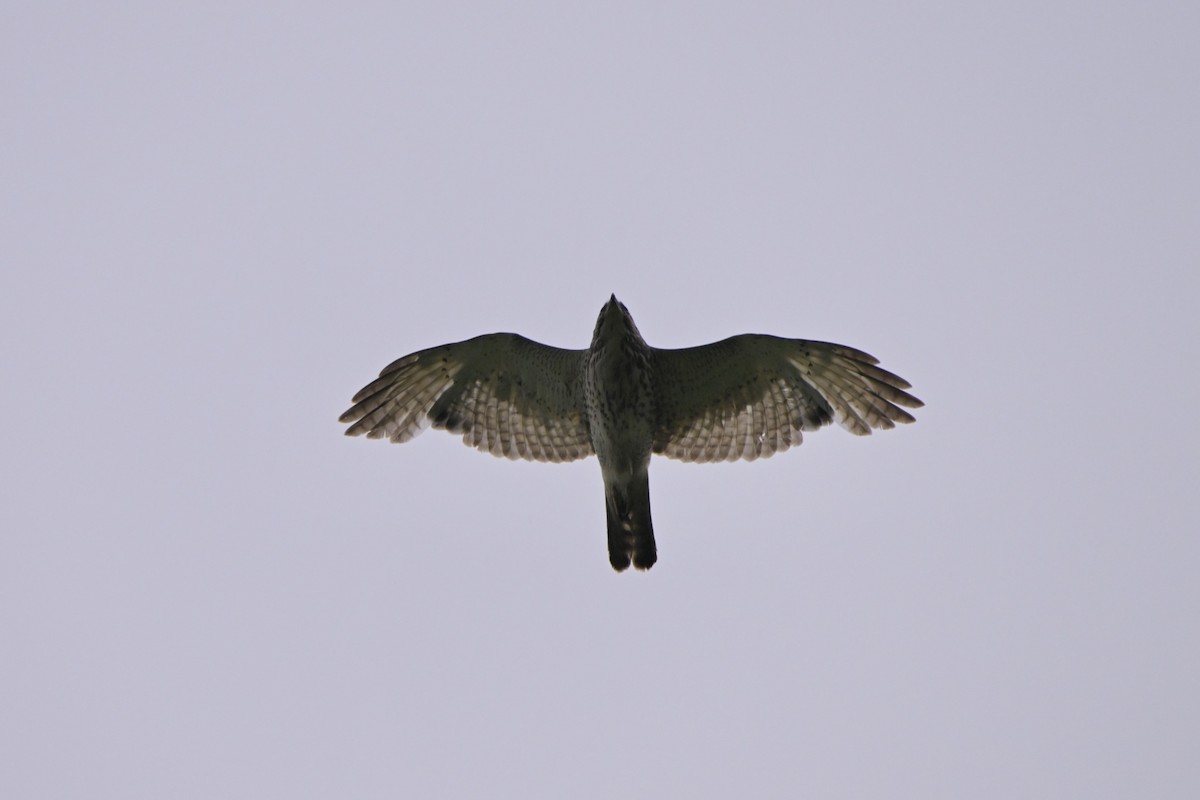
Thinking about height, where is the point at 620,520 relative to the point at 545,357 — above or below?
below

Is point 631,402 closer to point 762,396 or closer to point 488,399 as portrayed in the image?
point 762,396

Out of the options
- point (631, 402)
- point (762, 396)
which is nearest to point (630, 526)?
point (631, 402)

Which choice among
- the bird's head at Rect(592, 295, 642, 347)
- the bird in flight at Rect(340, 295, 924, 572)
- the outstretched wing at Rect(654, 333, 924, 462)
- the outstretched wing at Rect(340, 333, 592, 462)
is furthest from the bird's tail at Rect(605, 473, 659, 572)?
the bird's head at Rect(592, 295, 642, 347)

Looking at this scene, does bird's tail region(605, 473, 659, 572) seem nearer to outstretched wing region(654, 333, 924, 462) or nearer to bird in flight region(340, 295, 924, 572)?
→ bird in flight region(340, 295, 924, 572)

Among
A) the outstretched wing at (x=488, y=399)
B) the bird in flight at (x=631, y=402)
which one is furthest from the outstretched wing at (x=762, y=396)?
the outstretched wing at (x=488, y=399)

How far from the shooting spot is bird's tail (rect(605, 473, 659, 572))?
1145 centimetres

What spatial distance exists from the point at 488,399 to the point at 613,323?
5.72 feet

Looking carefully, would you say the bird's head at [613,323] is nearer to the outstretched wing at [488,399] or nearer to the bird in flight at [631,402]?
the bird in flight at [631,402]

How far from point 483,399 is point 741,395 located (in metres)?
2.31

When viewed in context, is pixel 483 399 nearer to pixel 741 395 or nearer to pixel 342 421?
pixel 342 421

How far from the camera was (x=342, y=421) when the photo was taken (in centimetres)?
1182

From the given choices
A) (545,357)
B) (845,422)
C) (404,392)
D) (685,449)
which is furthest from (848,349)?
(404,392)

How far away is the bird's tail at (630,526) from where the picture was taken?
11.5 m

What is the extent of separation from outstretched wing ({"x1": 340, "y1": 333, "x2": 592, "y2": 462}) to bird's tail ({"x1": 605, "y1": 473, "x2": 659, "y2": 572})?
679 mm
